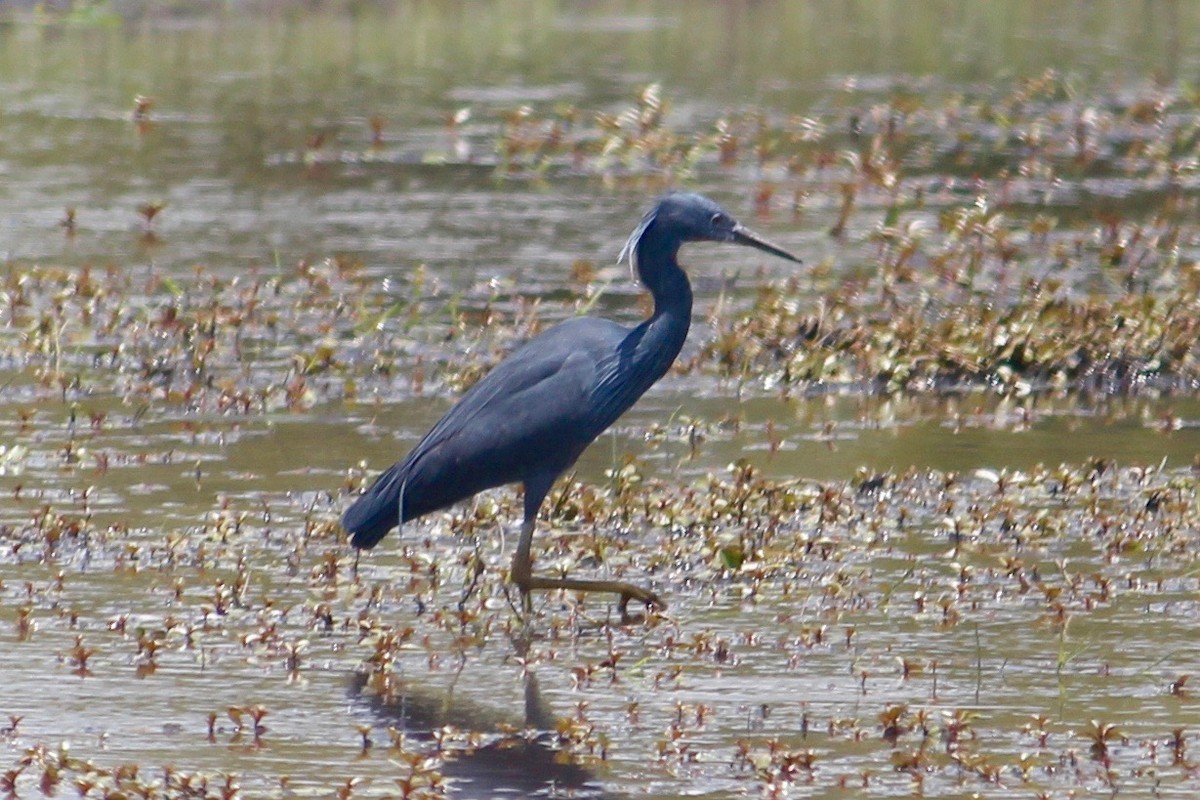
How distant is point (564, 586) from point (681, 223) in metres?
1.47

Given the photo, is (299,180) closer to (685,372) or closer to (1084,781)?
(685,372)

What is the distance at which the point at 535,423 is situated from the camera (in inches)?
303

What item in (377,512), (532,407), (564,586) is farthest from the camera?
(532,407)

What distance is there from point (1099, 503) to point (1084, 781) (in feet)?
9.54

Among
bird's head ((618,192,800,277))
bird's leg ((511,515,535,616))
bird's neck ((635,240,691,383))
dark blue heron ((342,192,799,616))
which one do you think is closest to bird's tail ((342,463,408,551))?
dark blue heron ((342,192,799,616))

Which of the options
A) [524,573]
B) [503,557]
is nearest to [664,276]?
[503,557]

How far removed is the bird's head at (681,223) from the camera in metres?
8.20

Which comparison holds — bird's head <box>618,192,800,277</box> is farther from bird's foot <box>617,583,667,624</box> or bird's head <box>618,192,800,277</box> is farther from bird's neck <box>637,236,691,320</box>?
bird's foot <box>617,583,667,624</box>

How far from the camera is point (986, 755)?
601cm

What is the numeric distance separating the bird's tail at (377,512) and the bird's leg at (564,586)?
41 cm

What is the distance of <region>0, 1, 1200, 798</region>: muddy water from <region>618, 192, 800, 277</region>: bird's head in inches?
40.3

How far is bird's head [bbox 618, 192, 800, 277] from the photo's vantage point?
8203mm

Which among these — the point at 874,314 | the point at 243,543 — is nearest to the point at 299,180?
the point at 874,314

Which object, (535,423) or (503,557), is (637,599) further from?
(503,557)
